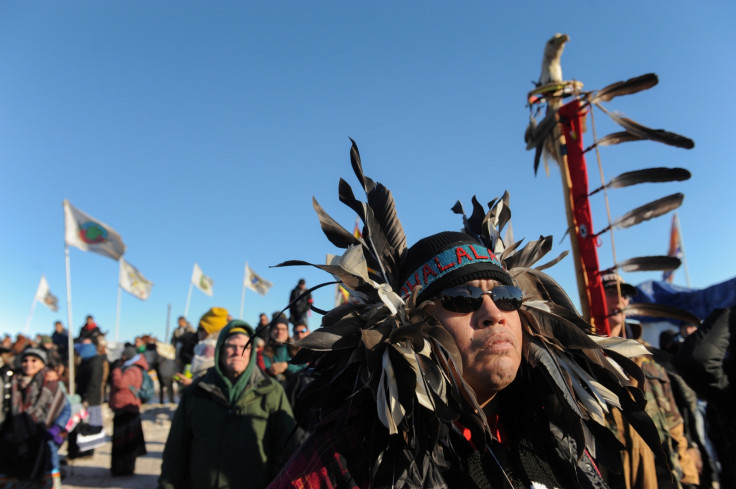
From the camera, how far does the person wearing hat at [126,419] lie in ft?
26.7

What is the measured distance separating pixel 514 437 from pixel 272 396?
2.61 m

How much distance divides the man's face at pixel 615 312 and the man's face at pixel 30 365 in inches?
248

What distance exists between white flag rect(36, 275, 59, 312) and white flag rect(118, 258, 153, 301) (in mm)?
10326

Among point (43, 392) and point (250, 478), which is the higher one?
point (43, 392)

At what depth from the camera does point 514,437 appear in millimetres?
1908

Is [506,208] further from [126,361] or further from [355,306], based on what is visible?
[126,361]

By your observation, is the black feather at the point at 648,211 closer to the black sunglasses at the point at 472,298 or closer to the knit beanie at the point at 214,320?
the black sunglasses at the point at 472,298

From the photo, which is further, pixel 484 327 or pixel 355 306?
pixel 355 306

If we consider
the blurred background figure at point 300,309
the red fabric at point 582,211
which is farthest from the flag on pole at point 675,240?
the red fabric at point 582,211

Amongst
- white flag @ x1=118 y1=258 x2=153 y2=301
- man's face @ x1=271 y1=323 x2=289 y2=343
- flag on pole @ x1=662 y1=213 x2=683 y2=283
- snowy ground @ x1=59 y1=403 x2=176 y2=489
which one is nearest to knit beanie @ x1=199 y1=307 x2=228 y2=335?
man's face @ x1=271 y1=323 x2=289 y2=343

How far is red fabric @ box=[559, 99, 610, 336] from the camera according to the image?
3.37 m

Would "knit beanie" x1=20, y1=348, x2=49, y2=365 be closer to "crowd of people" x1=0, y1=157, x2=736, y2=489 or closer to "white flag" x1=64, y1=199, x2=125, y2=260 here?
"white flag" x1=64, y1=199, x2=125, y2=260

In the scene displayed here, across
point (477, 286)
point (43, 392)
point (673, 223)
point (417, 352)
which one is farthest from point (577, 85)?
point (673, 223)

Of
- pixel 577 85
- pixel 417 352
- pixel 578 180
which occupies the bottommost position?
pixel 417 352
